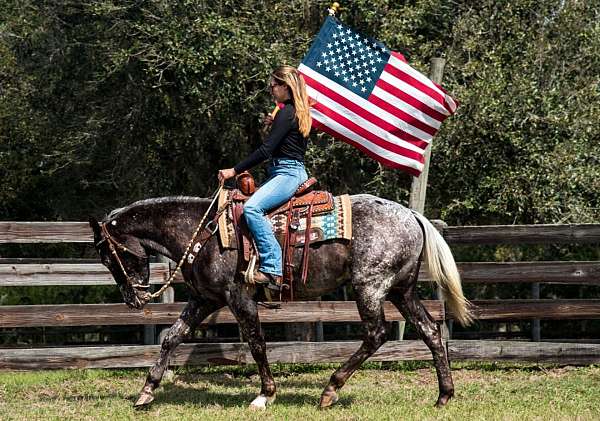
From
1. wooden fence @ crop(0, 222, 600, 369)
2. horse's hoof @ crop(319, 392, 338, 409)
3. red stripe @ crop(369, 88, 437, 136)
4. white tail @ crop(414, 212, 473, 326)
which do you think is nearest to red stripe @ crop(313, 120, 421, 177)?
red stripe @ crop(369, 88, 437, 136)

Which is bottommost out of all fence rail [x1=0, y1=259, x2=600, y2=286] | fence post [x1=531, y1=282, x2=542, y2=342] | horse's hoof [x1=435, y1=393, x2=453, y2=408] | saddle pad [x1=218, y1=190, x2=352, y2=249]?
horse's hoof [x1=435, y1=393, x2=453, y2=408]

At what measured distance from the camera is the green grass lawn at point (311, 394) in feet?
24.5

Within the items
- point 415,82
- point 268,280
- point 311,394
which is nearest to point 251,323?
point 268,280

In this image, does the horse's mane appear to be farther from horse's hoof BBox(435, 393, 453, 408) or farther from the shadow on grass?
horse's hoof BBox(435, 393, 453, 408)

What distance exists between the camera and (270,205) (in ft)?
25.5

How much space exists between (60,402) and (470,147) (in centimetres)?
694

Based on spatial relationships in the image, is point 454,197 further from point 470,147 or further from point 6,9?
point 6,9

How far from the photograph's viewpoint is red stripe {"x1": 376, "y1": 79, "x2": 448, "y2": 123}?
9.90 metres

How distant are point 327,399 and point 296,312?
8.03ft

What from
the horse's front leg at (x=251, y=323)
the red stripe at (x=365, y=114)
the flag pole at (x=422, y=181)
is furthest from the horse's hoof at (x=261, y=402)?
the red stripe at (x=365, y=114)

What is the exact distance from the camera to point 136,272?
820 centimetres

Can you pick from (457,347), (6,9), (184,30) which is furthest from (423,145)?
(6,9)

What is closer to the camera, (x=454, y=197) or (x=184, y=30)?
(x=184, y=30)

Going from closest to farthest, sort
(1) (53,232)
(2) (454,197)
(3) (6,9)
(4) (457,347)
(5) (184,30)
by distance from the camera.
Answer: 1. (1) (53,232)
2. (4) (457,347)
3. (5) (184,30)
4. (2) (454,197)
5. (3) (6,9)
